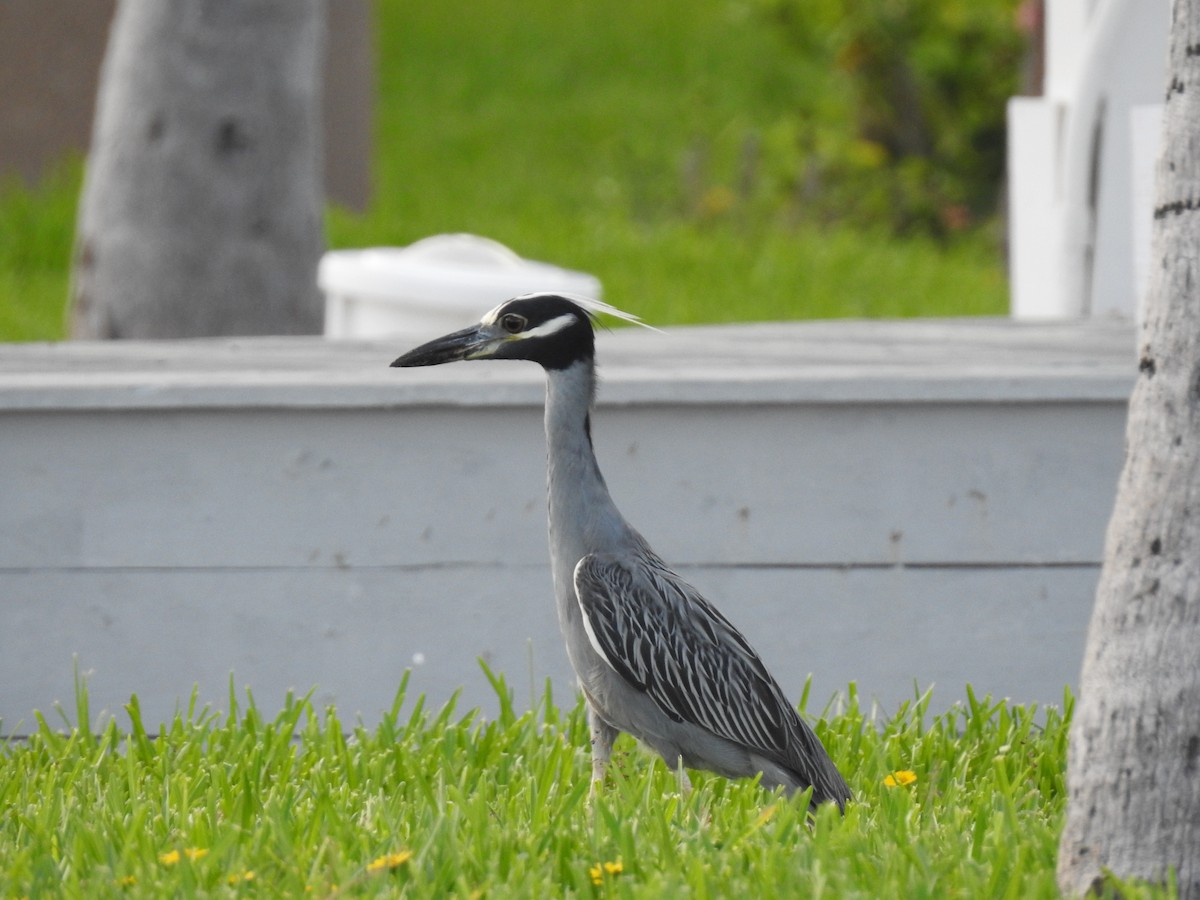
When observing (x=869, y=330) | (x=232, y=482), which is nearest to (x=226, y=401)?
(x=232, y=482)

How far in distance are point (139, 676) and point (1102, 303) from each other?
4.30 metres

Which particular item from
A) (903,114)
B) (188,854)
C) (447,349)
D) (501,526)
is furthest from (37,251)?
(188,854)

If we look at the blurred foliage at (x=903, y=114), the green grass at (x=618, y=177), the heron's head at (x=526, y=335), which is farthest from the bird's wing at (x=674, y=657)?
the blurred foliage at (x=903, y=114)

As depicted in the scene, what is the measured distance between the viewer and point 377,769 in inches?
142

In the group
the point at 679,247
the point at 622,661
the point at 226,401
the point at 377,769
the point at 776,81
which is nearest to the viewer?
the point at 622,661

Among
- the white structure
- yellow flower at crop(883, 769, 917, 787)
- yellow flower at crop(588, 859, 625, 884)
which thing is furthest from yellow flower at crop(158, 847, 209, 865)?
the white structure

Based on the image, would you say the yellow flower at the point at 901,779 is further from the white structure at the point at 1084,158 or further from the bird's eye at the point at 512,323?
the white structure at the point at 1084,158

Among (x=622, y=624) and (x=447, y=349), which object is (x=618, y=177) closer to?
(x=447, y=349)

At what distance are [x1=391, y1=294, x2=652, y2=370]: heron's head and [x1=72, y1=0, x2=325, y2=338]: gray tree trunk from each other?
4240 mm

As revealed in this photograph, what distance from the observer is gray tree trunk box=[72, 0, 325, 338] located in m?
7.20

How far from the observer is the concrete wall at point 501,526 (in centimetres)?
415

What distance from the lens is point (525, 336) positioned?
11.0 ft

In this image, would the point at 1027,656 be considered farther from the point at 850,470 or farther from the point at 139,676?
the point at 139,676

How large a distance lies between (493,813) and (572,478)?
2.33 feet
